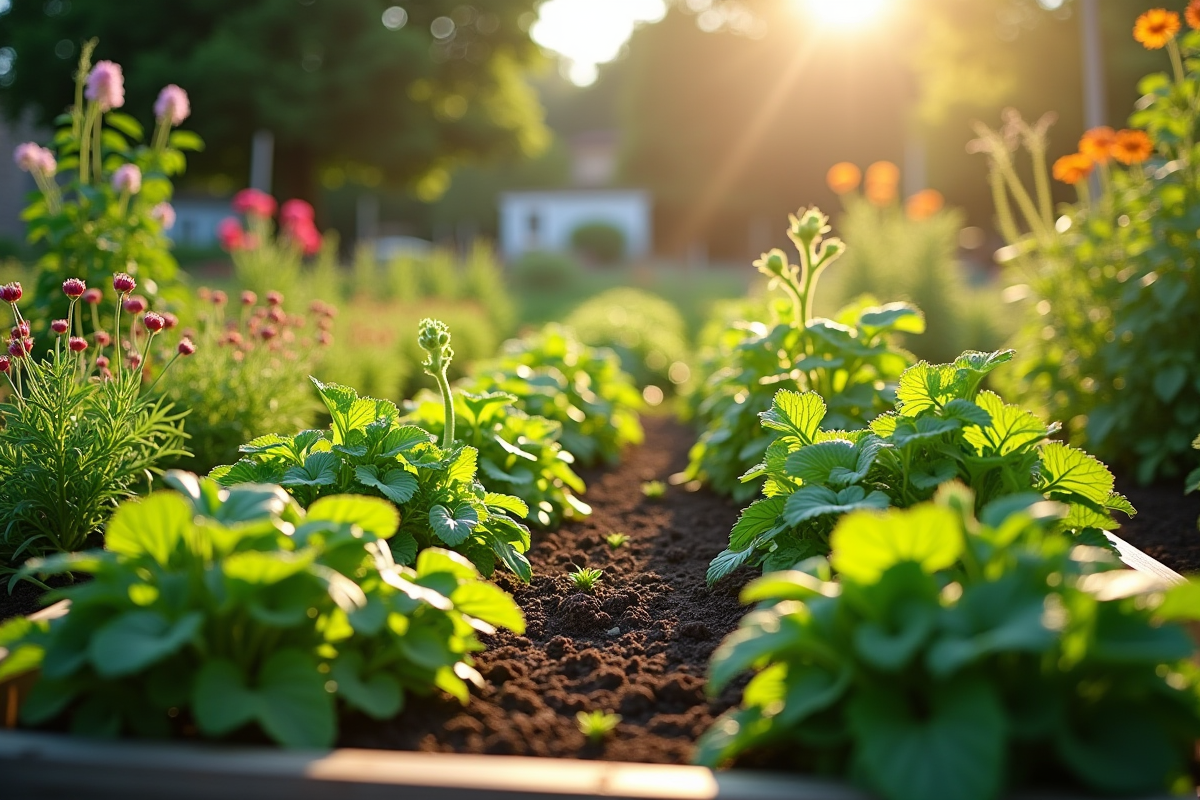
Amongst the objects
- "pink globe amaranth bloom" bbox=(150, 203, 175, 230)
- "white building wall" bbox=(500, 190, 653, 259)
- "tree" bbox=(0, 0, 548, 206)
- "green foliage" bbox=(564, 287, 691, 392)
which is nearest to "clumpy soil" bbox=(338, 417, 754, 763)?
"pink globe amaranth bloom" bbox=(150, 203, 175, 230)

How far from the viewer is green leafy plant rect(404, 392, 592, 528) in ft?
10.3

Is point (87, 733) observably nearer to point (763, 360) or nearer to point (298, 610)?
point (298, 610)

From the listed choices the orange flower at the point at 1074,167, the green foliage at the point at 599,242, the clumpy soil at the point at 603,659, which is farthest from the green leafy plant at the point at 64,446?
the green foliage at the point at 599,242

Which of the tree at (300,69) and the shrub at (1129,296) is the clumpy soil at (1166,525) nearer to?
the shrub at (1129,296)

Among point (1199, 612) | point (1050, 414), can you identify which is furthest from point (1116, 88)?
point (1199, 612)

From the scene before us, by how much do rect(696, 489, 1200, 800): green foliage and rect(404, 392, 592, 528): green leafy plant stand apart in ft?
5.39

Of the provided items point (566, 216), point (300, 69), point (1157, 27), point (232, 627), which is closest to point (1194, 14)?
point (1157, 27)

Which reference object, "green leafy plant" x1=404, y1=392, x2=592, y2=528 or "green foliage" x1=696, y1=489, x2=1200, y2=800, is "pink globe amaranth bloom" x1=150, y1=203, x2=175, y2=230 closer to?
"green leafy plant" x1=404, y1=392, x2=592, y2=528

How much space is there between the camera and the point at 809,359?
10.6 feet

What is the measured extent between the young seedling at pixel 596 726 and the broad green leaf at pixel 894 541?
0.60 metres

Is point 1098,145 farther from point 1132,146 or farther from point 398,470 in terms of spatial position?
point 398,470

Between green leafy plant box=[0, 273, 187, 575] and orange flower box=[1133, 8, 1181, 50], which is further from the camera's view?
orange flower box=[1133, 8, 1181, 50]

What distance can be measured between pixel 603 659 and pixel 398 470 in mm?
783

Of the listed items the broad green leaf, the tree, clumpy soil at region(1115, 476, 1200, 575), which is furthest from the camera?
the tree
